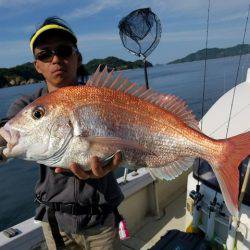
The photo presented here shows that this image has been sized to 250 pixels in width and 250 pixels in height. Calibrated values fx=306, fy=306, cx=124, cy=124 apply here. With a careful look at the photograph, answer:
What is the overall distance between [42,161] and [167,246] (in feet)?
→ 6.51

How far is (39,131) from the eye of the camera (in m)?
1.77

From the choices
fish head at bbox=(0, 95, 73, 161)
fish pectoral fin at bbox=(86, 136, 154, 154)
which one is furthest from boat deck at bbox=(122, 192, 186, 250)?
fish head at bbox=(0, 95, 73, 161)

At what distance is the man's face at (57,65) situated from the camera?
2.18 metres

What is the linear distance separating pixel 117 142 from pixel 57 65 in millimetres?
796

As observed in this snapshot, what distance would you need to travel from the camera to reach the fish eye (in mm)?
1792

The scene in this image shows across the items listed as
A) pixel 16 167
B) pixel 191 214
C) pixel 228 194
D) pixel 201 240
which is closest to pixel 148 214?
pixel 191 214

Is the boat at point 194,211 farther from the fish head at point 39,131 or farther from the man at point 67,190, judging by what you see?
the fish head at point 39,131

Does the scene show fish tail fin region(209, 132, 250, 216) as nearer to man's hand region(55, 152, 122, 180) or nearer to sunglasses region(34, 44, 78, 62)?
man's hand region(55, 152, 122, 180)

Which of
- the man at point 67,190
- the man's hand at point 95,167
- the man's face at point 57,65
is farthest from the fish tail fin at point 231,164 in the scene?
the man's face at point 57,65

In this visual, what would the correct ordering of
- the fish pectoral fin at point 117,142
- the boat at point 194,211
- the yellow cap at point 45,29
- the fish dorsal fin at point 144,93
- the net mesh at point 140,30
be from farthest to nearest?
the net mesh at point 140,30 < the boat at point 194,211 < the yellow cap at point 45,29 < the fish dorsal fin at point 144,93 < the fish pectoral fin at point 117,142

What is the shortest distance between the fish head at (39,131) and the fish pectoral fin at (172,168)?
609mm

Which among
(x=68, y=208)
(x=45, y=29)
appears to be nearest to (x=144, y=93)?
(x=45, y=29)

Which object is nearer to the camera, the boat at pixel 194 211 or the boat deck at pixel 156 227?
the boat at pixel 194 211

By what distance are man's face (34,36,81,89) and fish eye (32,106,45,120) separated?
19.1 inches
